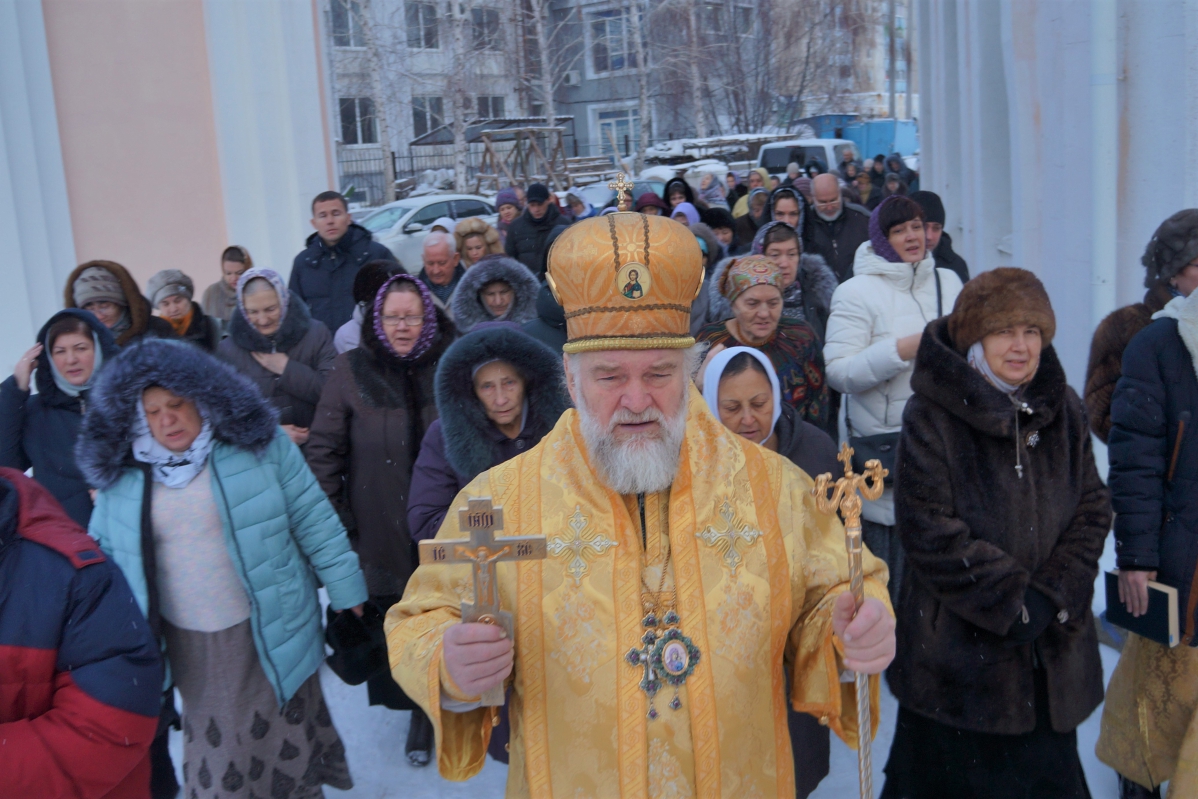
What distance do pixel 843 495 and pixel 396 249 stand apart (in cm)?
1608

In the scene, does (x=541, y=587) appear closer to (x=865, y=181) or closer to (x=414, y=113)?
(x=865, y=181)

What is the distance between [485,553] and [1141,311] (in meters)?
3.09

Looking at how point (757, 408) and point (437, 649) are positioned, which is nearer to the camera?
point (437, 649)

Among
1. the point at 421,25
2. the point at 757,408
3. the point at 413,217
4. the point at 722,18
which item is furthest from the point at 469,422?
the point at 722,18

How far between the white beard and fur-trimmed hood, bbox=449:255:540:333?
357cm

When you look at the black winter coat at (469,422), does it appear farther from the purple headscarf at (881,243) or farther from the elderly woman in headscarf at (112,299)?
the elderly woman in headscarf at (112,299)

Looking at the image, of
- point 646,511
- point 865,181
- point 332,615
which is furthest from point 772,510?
point 865,181

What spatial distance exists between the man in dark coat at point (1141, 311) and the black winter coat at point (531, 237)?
626 cm

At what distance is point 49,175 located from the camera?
8438mm

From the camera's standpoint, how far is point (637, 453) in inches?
85.2

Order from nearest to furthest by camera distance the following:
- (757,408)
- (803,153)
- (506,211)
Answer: (757,408) → (506,211) → (803,153)

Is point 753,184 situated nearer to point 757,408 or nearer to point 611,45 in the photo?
point 757,408

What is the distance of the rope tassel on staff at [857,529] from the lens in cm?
192

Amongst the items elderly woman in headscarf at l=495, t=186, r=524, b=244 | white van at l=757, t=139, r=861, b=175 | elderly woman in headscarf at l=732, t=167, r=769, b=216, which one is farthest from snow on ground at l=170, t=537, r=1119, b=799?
white van at l=757, t=139, r=861, b=175
